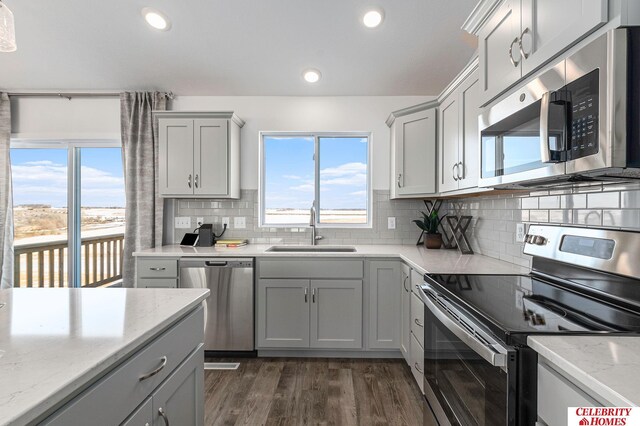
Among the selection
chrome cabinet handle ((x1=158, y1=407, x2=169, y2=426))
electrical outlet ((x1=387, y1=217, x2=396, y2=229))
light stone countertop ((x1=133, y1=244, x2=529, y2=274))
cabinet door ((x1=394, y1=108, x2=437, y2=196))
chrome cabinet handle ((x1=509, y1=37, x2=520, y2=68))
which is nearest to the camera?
chrome cabinet handle ((x1=158, y1=407, x2=169, y2=426))

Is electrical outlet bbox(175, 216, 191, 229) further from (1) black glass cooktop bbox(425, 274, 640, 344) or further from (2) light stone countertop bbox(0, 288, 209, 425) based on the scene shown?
(1) black glass cooktop bbox(425, 274, 640, 344)

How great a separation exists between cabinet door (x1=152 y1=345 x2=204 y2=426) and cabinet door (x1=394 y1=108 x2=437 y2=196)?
218 cm

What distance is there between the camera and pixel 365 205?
3582mm

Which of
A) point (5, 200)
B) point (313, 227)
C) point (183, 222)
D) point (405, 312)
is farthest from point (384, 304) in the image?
point (5, 200)

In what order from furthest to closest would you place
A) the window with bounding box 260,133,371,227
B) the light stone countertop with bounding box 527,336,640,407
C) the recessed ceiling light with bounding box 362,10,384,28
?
the window with bounding box 260,133,371,227 < the recessed ceiling light with bounding box 362,10,384,28 < the light stone countertop with bounding box 527,336,640,407

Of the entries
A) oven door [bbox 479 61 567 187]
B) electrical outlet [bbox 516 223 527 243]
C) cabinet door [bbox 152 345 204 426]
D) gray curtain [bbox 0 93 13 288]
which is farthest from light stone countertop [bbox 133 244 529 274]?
gray curtain [bbox 0 93 13 288]

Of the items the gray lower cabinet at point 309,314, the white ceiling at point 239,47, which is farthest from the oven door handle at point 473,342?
the white ceiling at point 239,47

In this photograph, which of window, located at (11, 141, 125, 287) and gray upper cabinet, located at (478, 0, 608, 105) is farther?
window, located at (11, 141, 125, 287)

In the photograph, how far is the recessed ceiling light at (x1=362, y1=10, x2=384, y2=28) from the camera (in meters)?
2.51

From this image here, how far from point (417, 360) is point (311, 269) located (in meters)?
1.07

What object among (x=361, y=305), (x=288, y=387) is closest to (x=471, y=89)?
(x=361, y=305)

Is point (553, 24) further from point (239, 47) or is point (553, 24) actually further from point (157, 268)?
point (157, 268)

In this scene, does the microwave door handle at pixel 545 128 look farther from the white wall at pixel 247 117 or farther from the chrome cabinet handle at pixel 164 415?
the white wall at pixel 247 117

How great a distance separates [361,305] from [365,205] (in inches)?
45.0
